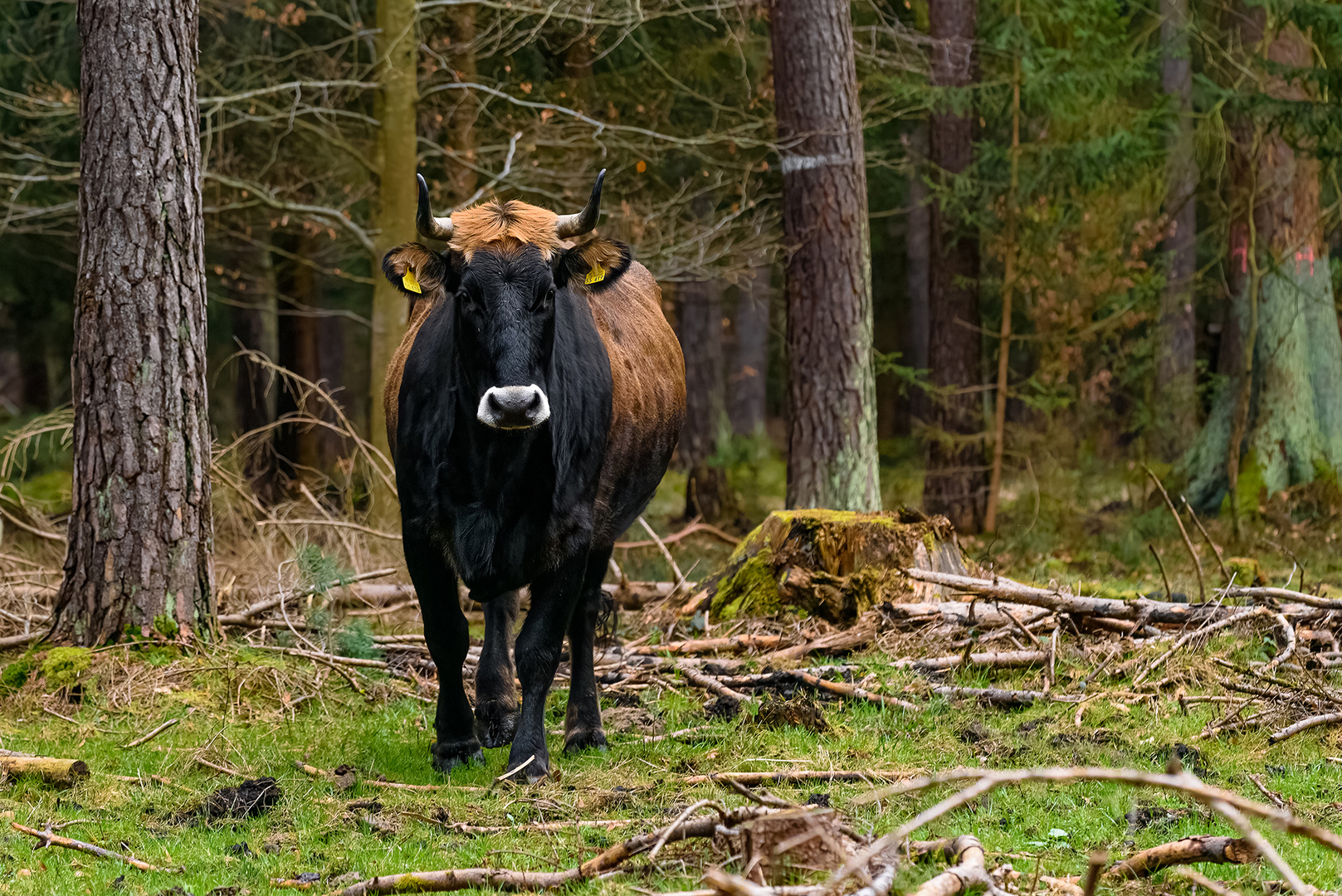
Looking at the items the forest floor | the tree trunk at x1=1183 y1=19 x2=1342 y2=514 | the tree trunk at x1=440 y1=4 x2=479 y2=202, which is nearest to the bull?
the forest floor

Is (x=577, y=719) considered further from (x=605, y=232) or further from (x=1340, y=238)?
(x=1340, y=238)

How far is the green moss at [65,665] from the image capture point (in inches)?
273

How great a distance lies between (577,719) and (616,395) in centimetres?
164

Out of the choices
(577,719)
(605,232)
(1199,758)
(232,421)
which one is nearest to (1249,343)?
(605,232)

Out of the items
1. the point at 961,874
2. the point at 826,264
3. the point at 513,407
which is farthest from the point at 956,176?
the point at 961,874

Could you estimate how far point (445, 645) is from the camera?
5910 mm

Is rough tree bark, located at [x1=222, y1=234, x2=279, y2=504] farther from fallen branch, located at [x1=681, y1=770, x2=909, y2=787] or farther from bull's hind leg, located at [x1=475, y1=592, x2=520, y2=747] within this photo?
fallen branch, located at [x1=681, y1=770, x2=909, y2=787]

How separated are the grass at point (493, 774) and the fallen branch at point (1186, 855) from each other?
8 centimetres

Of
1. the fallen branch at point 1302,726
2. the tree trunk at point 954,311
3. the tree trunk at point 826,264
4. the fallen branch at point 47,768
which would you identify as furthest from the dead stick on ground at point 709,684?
the tree trunk at point 954,311

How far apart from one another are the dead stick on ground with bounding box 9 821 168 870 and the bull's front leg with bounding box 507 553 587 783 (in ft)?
5.60

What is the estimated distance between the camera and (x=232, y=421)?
87.9ft

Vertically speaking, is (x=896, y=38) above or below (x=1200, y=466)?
above

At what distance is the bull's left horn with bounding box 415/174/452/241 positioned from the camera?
5246 millimetres

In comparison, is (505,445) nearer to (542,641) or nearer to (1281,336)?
(542,641)
